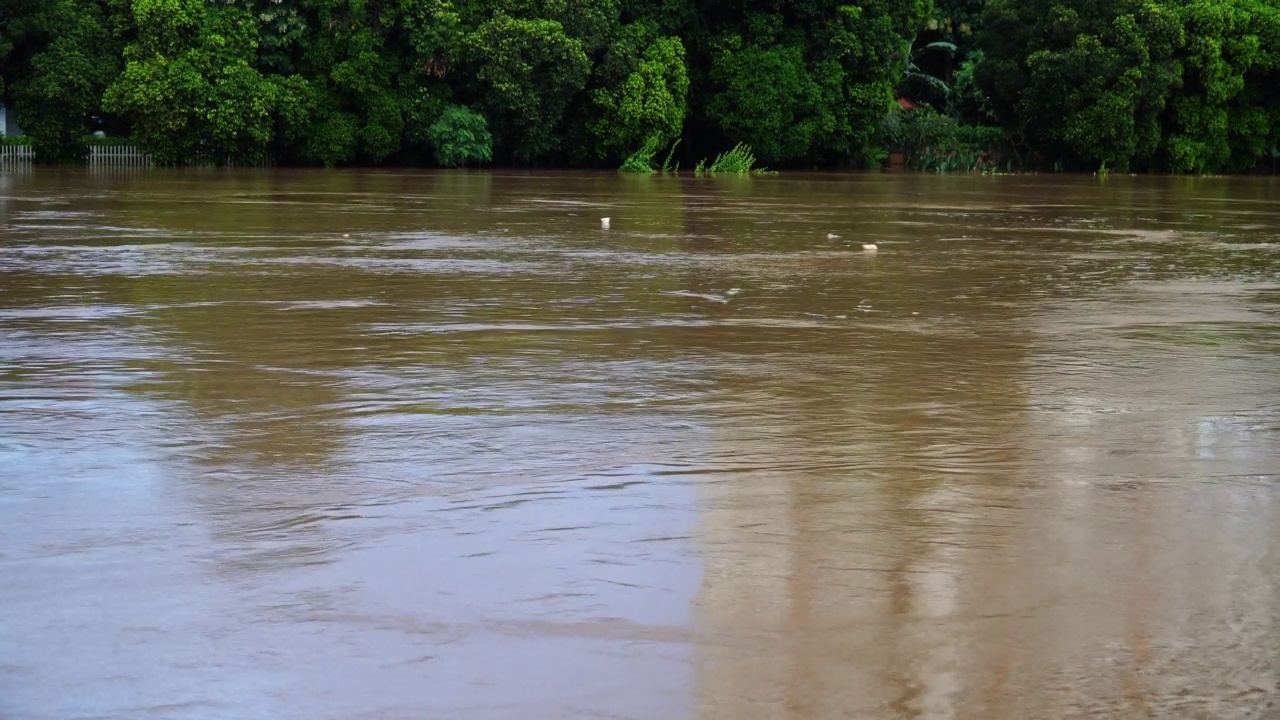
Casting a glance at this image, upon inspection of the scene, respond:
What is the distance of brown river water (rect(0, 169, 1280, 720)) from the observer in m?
3.36

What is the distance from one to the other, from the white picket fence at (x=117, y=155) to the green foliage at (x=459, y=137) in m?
7.96

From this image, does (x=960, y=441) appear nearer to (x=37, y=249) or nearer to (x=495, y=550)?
(x=495, y=550)

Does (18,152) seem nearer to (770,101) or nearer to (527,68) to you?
(527,68)

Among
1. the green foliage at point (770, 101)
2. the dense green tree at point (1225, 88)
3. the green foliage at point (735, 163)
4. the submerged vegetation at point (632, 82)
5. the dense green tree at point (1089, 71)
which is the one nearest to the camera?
the submerged vegetation at point (632, 82)

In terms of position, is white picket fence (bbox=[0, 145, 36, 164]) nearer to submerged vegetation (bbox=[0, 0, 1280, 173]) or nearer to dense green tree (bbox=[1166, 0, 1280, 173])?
submerged vegetation (bbox=[0, 0, 1280, 173])

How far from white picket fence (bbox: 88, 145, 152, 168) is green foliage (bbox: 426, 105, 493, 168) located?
7965 mm

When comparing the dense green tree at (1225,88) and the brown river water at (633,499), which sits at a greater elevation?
the dense green tree at (1225,88)

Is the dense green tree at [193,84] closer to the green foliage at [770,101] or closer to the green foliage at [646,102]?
the green foliage at [646,102]

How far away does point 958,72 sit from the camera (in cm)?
5597

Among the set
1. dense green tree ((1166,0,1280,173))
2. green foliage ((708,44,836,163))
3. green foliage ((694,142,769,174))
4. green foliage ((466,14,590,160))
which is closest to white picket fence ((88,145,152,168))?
green foliage ((466,14,590,160))

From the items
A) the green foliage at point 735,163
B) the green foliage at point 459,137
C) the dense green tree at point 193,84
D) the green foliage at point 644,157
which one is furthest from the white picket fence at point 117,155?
the green foliage at point 735,163

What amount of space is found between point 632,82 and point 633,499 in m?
40.2

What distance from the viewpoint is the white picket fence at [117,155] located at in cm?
4347

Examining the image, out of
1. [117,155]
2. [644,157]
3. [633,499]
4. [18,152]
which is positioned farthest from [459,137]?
[633,499]
